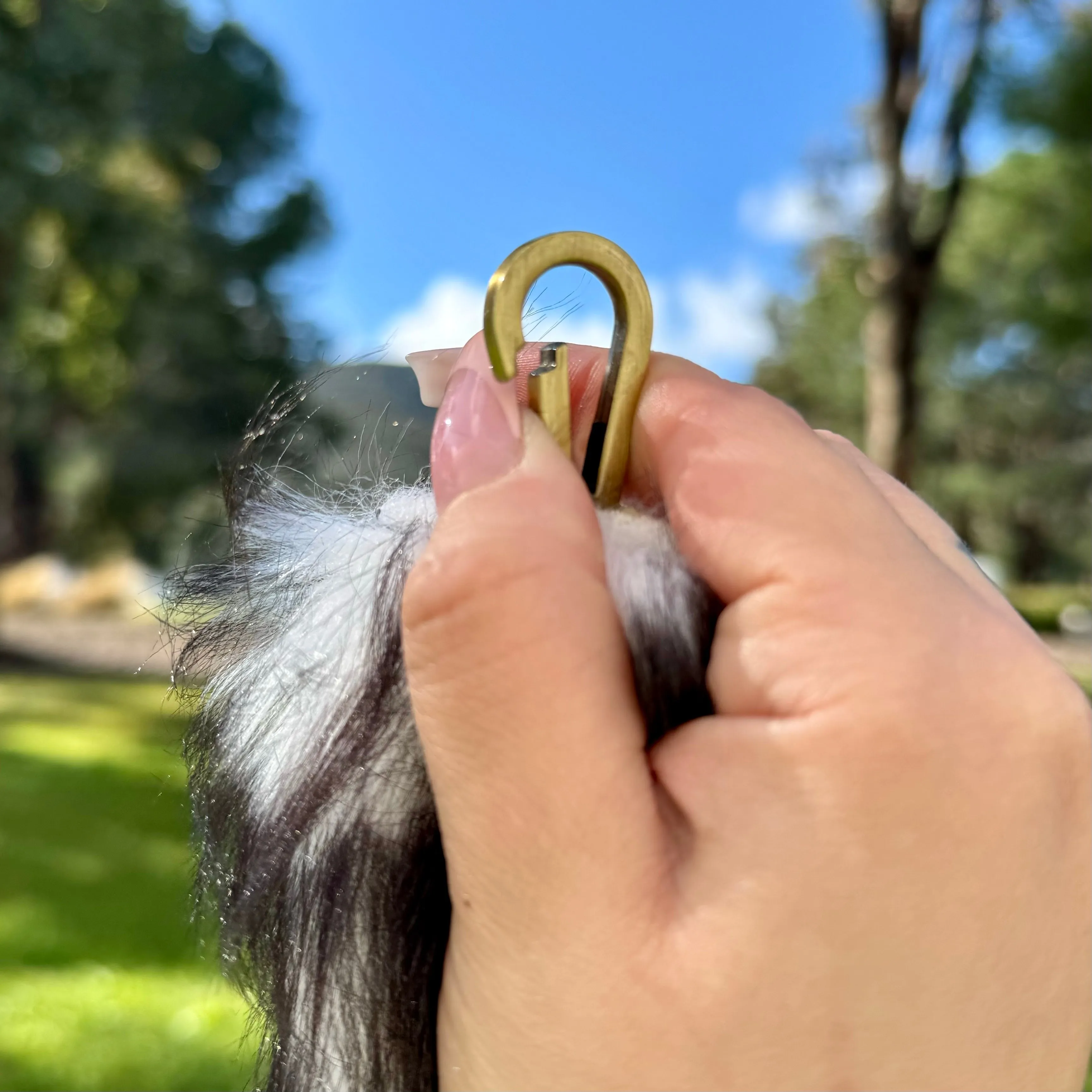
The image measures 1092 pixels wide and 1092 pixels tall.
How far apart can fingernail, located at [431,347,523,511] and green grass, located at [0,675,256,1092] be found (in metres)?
0.42

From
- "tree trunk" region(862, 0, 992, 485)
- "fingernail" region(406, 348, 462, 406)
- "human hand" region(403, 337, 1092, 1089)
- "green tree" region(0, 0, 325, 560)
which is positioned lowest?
"human hand" region(403, 337, 1092, 1089)

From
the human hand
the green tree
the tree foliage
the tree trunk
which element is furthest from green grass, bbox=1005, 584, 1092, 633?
the human hand

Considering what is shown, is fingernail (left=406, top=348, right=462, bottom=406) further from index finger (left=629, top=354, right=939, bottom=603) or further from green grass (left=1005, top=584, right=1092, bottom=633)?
green grass (left=1005, top=584, right=1092, bottom=633)

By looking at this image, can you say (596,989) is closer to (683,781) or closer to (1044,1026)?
(683,781)

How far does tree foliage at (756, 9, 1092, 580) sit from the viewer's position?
9406 millimetres

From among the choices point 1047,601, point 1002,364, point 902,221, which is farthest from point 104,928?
point 1002,364

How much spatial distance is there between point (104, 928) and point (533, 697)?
3.30 metres

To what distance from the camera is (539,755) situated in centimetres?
43

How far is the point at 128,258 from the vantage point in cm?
838

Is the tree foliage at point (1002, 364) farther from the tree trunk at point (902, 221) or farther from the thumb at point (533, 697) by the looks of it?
the thumb at point (533, 697)

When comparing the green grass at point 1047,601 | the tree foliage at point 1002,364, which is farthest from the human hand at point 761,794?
the green grass at point 1047,601

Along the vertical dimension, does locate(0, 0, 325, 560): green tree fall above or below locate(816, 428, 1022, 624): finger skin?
above

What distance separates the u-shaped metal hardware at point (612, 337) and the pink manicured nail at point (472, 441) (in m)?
0.02

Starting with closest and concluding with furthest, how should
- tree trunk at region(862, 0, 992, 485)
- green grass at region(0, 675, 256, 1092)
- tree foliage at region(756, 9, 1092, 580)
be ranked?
green grass at region(0, 675, 256, 1092) → tree trunk at region(862, 0, 992, 485) → tree foliage at region(756, 9, 1092, 580)
